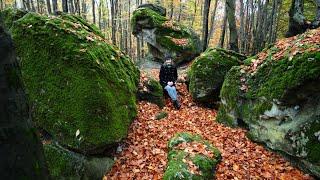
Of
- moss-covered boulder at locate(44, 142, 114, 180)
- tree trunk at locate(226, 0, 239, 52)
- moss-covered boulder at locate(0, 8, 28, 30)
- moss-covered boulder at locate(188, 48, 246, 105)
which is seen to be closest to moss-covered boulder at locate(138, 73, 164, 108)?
moss-covered boulder at locate(188, 48, 246, 105)

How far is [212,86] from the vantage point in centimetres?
1008

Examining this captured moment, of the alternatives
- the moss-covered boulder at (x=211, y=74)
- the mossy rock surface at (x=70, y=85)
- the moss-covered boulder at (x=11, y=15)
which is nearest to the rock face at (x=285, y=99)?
the moss-covered boulder at (x=211, y=74)

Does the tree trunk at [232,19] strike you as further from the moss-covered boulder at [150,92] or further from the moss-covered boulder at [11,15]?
the moss-covered boulder at [11,15]

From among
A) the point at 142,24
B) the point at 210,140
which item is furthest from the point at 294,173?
the point at 142,24

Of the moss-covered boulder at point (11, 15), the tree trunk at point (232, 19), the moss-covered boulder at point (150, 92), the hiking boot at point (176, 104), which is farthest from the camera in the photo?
the tree trunk at point (232, 19)

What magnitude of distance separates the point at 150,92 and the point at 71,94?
3659 mm

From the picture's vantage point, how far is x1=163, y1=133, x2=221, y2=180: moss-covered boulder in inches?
212

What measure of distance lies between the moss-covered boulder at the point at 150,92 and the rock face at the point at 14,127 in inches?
294

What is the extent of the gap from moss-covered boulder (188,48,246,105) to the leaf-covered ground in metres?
1.29

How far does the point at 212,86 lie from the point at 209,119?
1.48 m

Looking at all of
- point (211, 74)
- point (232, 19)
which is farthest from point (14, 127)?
point (232, 19)

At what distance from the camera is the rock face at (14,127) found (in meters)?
1.61

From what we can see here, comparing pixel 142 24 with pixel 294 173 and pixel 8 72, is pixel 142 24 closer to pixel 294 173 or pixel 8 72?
pixel 294 173

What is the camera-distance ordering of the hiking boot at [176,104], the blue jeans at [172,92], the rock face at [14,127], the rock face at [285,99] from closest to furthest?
the rock face at [14,127] < the rock face at [285,99] < the hiking boot at [176,104] < the blue jeans at [172,92]
